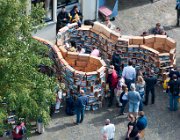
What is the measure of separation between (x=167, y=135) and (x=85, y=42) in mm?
6137

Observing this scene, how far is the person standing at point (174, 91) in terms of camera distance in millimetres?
22438

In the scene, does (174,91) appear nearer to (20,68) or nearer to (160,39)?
(160,39)

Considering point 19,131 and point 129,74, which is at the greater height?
point 129,74

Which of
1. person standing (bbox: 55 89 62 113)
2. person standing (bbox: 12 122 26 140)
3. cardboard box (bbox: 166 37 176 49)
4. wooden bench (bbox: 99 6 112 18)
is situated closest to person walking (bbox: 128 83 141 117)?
person standing (bbox: 55 89 62 113)

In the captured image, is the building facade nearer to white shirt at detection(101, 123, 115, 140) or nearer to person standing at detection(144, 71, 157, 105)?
person standing at detection(144, 71, 157, 105)

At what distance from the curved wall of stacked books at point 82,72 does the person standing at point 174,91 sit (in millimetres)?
2522

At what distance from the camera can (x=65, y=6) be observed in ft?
92.0

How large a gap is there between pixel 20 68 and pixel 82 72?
18.8ft

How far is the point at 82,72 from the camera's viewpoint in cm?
2261

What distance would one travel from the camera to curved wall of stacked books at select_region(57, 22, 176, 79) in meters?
24.3

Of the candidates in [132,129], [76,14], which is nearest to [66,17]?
[76,14]

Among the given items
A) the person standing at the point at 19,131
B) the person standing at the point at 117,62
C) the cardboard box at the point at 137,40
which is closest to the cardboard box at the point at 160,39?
the cardboard box at the point at 137,40

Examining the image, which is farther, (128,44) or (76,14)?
(76,14)

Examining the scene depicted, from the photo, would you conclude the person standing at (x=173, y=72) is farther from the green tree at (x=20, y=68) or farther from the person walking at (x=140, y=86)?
the green tree at (x=20, y=68)
